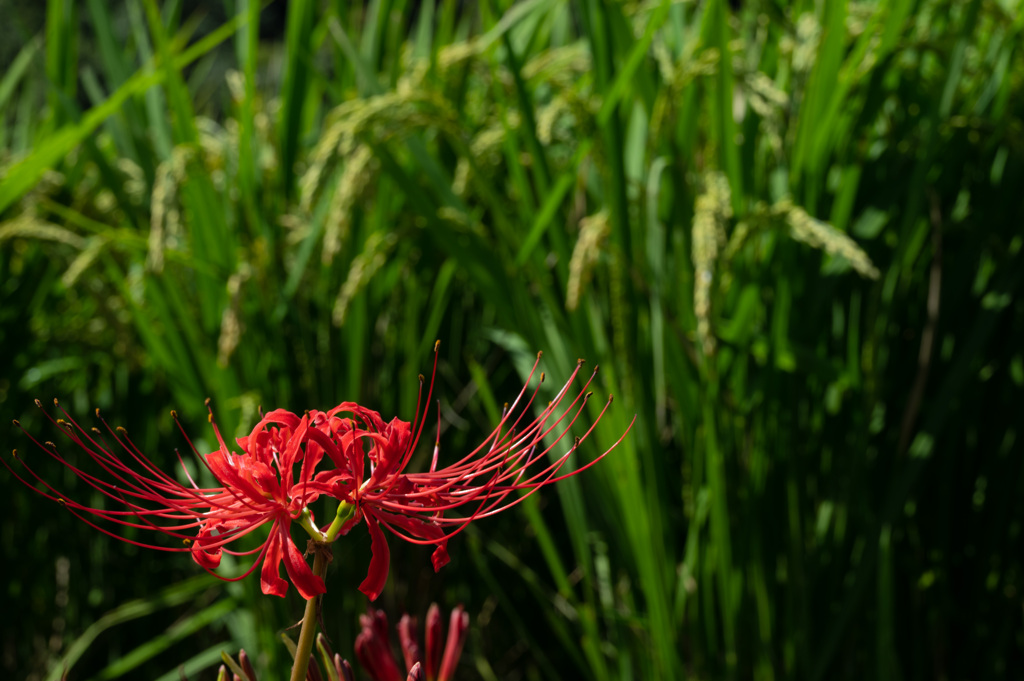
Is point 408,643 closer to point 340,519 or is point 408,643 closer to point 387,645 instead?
point 387,645

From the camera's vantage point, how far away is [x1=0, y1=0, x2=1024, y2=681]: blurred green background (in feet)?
3.20

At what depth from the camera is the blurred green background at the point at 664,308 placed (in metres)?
0.98

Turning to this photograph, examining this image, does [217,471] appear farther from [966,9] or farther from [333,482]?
[966,9]

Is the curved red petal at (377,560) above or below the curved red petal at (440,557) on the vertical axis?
above

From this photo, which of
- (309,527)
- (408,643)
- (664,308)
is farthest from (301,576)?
(664,308)

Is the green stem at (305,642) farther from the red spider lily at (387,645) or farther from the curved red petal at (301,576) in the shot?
the red spider lily at (387,645)

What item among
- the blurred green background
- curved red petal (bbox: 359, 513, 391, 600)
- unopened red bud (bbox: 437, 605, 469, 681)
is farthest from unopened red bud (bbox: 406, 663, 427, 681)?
the blurred green background

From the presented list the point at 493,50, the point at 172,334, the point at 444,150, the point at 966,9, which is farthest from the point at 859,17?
the point at 172,334

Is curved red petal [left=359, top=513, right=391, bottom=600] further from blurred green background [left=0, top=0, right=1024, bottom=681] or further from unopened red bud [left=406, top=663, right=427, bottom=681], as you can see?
blurred green background [left=0, top=0, right=1024, bottom=681]

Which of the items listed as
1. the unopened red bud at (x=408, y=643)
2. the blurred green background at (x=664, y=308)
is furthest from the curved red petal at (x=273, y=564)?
the blurred green background at (x=664, y=308)

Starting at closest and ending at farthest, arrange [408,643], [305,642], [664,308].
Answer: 1. [305,642]
2. [408,643]
3. [664,308]

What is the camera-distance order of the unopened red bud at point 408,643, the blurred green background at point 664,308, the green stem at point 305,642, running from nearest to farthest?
the green stem at point 305,642 → the unopened red bud at point 408,643 → the blurred green background at point 664,308

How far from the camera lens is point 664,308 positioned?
0.95 meters

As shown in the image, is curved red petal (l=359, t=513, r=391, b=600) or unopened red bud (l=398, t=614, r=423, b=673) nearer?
curved red petal (l=359, t=513, r=391, b=600)
